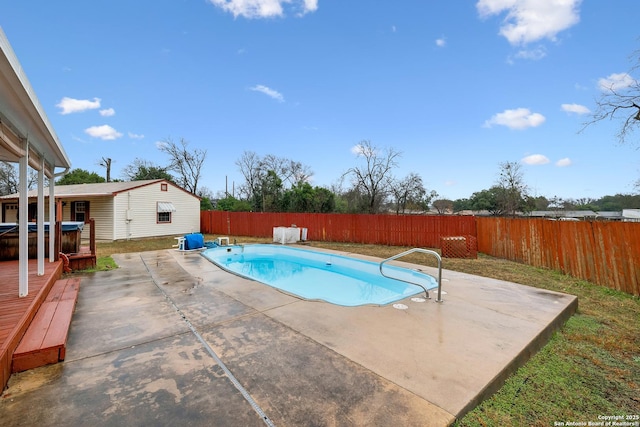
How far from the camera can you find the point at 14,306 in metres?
3.35

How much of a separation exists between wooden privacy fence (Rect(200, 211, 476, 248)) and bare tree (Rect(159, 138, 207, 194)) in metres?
14.1

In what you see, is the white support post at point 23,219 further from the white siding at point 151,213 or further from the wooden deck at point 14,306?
the white siding at point 151,213

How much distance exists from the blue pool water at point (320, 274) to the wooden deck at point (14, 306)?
339 cm

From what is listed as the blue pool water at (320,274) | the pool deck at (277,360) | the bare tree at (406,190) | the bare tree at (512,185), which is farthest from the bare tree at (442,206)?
the pool deck at (277,360)

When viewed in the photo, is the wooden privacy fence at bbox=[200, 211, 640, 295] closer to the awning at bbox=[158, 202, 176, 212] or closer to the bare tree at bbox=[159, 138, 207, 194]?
the awning at bbox=[158, 202, 176, 212]

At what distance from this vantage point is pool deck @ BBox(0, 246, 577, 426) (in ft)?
6.73

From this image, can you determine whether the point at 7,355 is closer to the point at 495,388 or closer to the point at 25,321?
the point at 25,321

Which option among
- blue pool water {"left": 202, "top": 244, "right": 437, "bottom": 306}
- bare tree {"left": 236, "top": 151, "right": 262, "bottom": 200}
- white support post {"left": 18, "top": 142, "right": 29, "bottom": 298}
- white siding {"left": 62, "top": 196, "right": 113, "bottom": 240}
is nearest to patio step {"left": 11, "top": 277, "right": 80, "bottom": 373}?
white support post {"left": 18, "top": 142, "right": 29, "bottom": 298}

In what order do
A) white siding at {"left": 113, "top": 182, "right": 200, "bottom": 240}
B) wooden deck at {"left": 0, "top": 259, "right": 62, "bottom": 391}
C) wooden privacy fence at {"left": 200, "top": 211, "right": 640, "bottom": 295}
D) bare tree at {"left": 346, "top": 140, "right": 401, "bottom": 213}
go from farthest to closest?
bare tree at {"left": 346, "top": 140, "right": 401, "bottom": 213} → white siding at {"left": 113, "top": 182, "right": 200, "bottom": 240} → wooden privacy fence at {"left": 200, "top": 211, "right": 640, "bottom": 295} → wooden deck at {"left": 0, "top": 259, "right": 62, "bottom": 391}

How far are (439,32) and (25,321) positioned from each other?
13.5 m

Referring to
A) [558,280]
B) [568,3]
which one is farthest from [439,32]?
[558,280]

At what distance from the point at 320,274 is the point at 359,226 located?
5.81 metres

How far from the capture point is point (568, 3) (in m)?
7.85

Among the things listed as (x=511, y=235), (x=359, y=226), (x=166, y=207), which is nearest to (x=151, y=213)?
(x=166, y=207)
